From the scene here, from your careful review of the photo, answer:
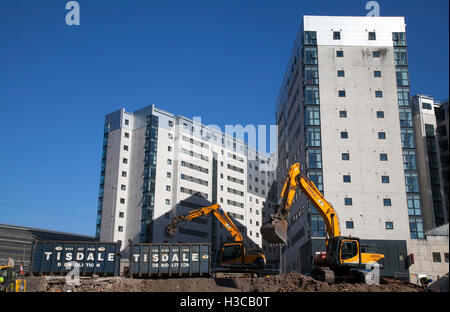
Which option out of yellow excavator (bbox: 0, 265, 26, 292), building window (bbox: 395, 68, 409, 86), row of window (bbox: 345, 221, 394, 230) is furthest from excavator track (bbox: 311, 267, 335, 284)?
building window (bbox: 395, 68, 409, 86)

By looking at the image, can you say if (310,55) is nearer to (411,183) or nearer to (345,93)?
(345,93)

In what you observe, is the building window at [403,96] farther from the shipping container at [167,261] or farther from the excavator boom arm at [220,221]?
the shipping container at [167,261]

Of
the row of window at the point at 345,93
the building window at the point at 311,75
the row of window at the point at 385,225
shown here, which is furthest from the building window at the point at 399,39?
the row of window at the point at 385,225

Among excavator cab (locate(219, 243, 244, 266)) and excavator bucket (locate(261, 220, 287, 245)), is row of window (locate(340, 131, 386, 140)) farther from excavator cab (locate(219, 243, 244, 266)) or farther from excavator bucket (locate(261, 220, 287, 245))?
excavator bucket (locate(261, 220, 287, 245))

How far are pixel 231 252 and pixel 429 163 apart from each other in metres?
61.3

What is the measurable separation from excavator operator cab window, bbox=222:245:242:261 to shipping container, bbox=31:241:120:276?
10.7m

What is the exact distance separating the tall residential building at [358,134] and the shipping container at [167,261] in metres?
31.1

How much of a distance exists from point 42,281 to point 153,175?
72370 mm

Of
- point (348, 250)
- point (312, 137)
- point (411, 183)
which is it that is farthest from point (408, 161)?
point (348, 250)

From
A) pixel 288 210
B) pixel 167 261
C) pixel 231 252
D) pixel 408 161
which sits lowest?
pixel 167 261

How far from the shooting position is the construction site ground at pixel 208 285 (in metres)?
31.2

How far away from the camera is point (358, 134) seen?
230 feet

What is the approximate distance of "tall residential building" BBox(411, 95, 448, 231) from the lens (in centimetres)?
8494
